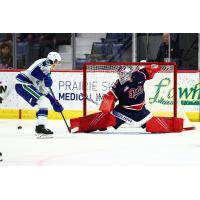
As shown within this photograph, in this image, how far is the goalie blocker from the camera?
17.7 ft

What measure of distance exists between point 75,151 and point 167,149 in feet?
1.94

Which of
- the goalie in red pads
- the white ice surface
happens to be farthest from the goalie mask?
the white ice surface

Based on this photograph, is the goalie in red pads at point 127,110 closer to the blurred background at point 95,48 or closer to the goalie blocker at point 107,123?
the goalie blocker at point 107,123

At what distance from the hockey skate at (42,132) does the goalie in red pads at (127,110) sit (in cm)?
30

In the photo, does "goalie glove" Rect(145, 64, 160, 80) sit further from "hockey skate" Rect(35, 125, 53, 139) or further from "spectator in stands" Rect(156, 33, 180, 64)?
→ "hockey skate" Rect(35, 125, 53, 139)

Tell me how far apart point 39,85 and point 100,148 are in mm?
996

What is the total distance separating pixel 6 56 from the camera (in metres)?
6.57

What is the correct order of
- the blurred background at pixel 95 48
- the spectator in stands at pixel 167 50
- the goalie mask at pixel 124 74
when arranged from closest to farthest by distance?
the goalie mask at pixel 124 74, the spectator in stands at pixel 167 50, the blurred background at pixel 95 48

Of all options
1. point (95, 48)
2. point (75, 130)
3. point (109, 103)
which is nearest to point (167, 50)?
point (95, 48)

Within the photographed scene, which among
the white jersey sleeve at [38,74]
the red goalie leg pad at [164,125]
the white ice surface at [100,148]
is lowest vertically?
the white ice surface at [100,148]

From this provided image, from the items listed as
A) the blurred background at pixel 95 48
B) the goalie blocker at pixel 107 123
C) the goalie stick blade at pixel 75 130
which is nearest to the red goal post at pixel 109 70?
the blurred background at pixel 95 48

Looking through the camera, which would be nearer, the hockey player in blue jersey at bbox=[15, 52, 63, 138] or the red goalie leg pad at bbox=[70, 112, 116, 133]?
the hockey player in blue jersey at bbox=[15, 52, 63, 138]

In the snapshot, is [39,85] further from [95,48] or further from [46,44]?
[95,48]

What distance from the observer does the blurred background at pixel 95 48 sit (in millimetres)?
6125
